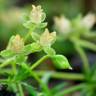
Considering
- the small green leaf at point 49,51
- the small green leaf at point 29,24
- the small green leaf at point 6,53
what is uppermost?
the small green leaf at point 29,24

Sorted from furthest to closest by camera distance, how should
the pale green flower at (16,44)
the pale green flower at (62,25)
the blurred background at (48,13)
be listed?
the blurred background at (48,13)
the pale green flower at (62,25)
the pale green flower at (16,44)

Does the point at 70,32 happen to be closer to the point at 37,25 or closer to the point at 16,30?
the point at 16,30

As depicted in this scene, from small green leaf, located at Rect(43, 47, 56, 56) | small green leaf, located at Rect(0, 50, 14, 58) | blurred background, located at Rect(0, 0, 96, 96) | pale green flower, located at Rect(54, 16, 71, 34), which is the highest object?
blurred background, located at Rect(0, 0, 96, 96)

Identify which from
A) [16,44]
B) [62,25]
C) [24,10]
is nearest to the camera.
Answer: [16,44]

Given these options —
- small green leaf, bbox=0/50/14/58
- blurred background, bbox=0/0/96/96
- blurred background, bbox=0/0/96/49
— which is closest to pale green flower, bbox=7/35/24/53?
small green leaf, bbox=0/50/14/58

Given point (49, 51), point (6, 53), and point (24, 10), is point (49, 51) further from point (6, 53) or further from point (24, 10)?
point (24, 10)

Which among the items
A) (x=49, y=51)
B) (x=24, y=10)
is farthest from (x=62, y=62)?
(x=24, y=10)

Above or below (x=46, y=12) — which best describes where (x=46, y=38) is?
below

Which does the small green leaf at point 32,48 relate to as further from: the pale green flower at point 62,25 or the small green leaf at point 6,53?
the pale green flower at point 62,25

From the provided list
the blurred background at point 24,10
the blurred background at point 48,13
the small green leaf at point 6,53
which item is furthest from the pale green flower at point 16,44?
the blurred background at point 24,10

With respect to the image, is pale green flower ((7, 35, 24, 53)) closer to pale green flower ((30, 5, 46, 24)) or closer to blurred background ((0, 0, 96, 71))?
pale green flower ((30, 5, 46, 24))

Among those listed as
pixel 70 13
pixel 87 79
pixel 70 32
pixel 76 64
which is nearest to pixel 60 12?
pixel 70 13

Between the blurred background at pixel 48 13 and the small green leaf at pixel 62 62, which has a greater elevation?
the blurred background at pixel 48 13
